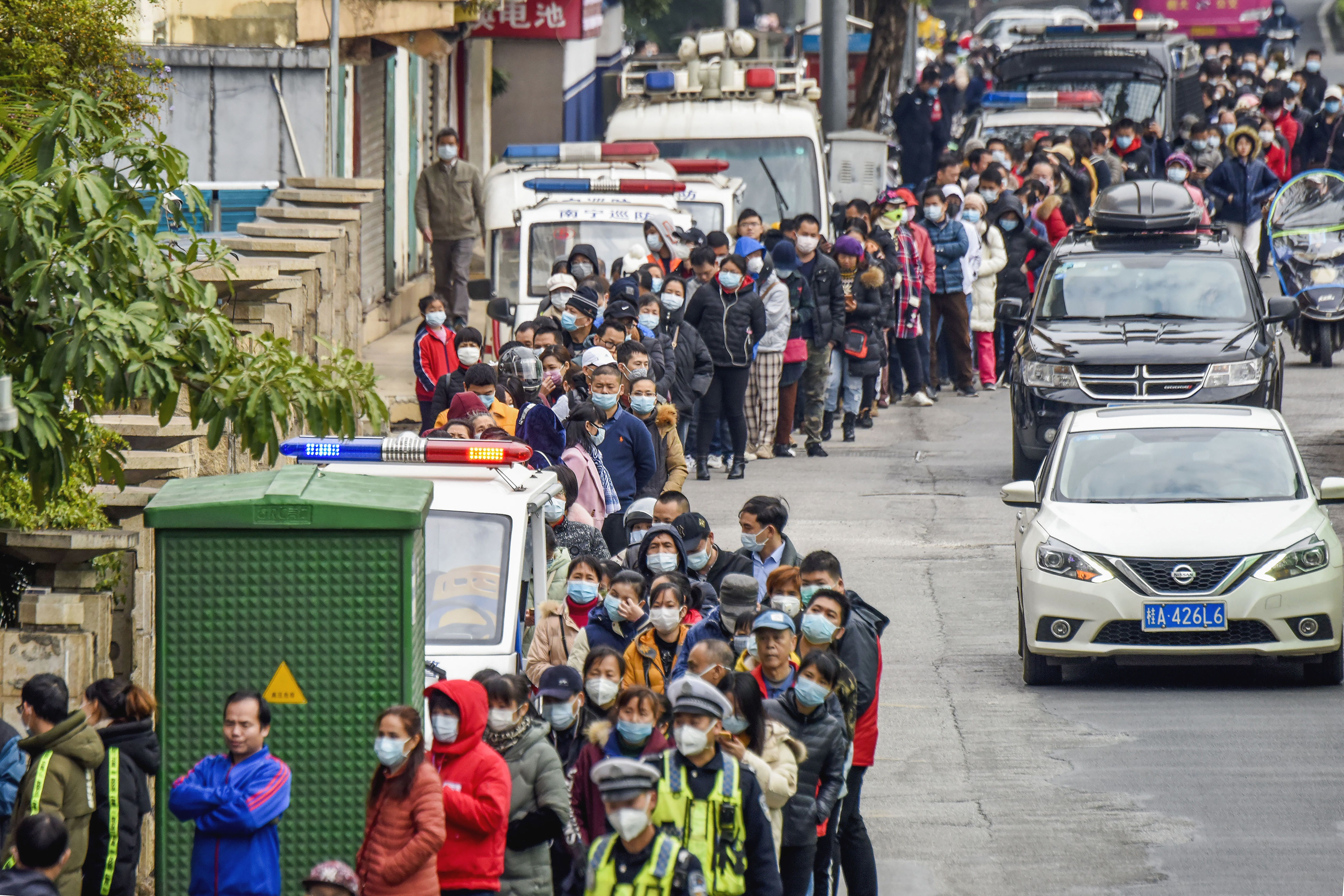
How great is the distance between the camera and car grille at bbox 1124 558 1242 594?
450 inches

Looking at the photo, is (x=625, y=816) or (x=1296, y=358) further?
(x=1296, y=358)

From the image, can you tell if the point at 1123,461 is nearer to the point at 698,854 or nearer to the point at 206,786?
the point at 698,854

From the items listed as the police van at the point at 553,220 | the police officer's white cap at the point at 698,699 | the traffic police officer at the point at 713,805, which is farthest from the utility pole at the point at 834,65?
the traffic police officer at the point at 713,805

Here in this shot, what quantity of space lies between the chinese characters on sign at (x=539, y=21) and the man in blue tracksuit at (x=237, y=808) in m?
25.9

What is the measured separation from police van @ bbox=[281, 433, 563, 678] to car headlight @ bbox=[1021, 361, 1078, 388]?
302 inches

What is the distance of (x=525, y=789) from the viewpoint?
7.34 meters

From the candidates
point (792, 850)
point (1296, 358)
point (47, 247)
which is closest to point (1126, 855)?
point (792, 850)

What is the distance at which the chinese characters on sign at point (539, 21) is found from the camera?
31891 millimetres

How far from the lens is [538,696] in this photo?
27.7 ft

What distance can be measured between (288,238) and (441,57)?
12067 millimetres

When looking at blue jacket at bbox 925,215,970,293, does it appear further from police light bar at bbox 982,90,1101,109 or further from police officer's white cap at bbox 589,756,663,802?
police officer's white cap at bbox 589,756,663,802

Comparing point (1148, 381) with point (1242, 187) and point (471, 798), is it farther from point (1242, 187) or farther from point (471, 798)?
point (1242, 187)

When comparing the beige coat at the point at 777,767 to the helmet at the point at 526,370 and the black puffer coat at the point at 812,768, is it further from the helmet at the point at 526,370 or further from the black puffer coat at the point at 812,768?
the helmet at the point at 526,370

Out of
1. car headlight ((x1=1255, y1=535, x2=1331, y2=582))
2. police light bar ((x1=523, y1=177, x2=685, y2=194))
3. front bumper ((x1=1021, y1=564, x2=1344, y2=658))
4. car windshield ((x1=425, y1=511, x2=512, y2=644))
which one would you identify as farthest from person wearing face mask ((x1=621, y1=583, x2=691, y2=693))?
police light bar ((x1=523, y1=177, x2=685, y2=194))
